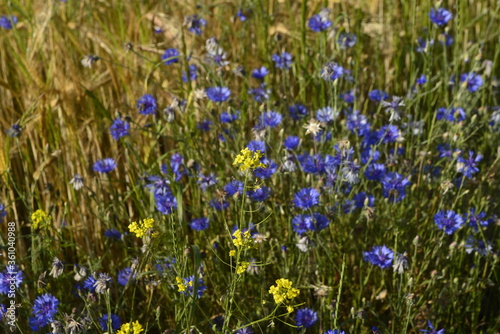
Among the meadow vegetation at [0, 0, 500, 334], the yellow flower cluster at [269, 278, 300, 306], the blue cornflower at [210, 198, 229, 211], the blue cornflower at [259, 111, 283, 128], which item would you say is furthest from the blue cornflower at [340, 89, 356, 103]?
the yellow flower cluster at [269, 278, 300, 306]

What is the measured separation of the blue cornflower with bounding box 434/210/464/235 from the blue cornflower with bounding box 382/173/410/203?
147 mm

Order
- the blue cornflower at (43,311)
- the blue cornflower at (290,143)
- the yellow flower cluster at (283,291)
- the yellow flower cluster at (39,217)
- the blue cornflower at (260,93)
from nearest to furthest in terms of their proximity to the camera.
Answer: the yellow flower cluster at (283,291) < the blue cornflower at (43,311) < the yellow flower cluster at (39,217) < the blue cornflower at (290,143) < the blue cornflower at (260,93)

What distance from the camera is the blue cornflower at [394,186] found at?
223cm

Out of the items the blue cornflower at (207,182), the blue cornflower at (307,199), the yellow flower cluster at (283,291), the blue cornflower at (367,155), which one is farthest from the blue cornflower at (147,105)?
the yellow flower cluster at (283,291)

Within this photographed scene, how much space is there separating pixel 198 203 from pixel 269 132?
41 cm

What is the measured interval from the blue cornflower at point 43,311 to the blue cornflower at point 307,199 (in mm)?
828

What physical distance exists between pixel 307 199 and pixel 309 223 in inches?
3.5

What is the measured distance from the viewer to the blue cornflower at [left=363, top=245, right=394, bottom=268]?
206cm

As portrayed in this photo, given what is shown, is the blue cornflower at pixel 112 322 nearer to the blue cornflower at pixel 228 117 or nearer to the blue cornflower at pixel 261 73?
the blue cornflower at pixel 228 117

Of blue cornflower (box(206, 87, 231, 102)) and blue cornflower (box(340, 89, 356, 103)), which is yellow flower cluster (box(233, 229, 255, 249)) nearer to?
blue cornflower (box(206, 87, 231, 102))

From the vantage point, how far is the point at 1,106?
3.07 m

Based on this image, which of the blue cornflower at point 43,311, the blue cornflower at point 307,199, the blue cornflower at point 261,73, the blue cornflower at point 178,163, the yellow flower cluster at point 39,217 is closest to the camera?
the blue cornflower at point 43,311

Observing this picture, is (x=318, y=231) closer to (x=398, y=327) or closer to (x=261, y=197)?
(x=261, y=197)

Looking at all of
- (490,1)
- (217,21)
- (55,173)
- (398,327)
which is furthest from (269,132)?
(490,1)
